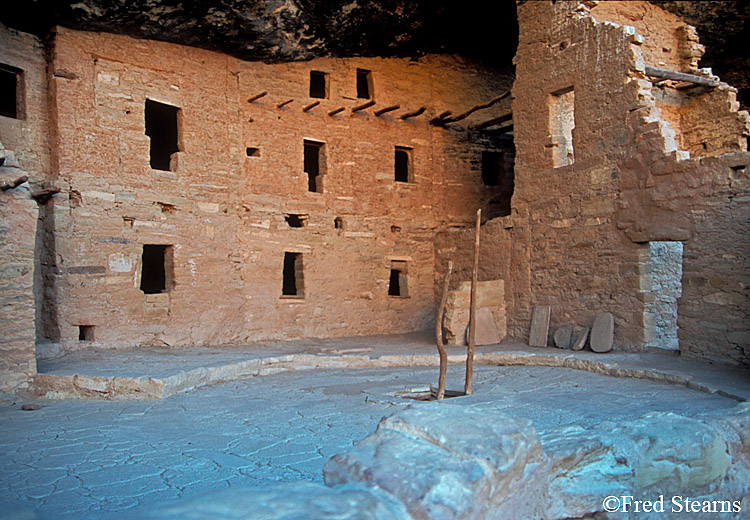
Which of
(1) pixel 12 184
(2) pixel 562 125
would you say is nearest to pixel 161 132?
(1) pixel 12 184

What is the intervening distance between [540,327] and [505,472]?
8484 mm

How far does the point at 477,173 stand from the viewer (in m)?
15.3

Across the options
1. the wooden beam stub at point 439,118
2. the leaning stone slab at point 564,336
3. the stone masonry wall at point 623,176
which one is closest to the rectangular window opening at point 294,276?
the stone masonry wall at point 623,176

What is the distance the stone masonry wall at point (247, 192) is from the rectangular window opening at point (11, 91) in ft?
1.85

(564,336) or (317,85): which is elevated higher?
(317,85)

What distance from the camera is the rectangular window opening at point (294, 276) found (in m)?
13.0

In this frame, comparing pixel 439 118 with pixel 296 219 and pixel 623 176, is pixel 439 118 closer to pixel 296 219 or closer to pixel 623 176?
pixel 296 219

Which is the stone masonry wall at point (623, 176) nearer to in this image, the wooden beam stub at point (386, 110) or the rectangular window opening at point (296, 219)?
the wooden beam stub at point (386, 110)

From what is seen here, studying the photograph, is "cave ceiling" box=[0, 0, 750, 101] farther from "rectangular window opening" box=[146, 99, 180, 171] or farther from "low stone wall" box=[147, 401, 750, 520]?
"low stone wall" box=[147, 401, 750, 520]

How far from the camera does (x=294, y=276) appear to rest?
1502 cm

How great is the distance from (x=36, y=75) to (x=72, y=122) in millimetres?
948

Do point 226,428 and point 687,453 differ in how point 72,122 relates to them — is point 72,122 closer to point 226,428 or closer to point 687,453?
point 226,428

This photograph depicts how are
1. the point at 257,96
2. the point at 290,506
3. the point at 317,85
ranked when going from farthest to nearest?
the point at 317,85 → the point at 257,96 → the point at 290,506
